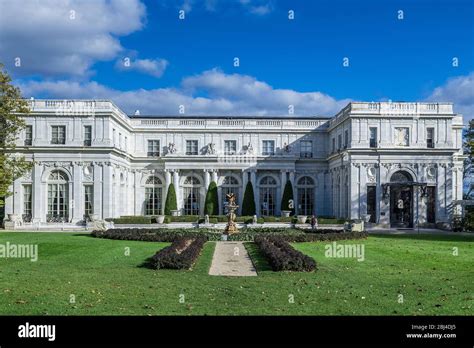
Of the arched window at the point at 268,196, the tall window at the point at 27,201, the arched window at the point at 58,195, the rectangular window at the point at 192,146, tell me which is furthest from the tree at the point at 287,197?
the tall window at the point at 27,201

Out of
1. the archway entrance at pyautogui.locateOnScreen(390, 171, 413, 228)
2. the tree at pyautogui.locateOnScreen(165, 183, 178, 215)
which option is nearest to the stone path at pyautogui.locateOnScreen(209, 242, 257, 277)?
the archway entrance at pyautogui.locateOnScreen(390, 171, 413, 228)

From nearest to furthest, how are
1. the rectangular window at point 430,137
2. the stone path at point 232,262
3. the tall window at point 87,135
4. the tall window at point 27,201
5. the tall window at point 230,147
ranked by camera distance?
1. the stone path at point 232,262
2. the tall window at point 27,201
3. the tall window at point 87,135
4. the rectangular window at point 430,137
5. the tall window at point 230,147

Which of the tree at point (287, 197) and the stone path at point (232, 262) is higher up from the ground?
the tree at point (287, 197)

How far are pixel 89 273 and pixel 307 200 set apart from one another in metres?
40.8

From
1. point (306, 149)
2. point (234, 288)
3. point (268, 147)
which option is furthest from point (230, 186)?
point (234, 288)

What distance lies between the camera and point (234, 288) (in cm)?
1384

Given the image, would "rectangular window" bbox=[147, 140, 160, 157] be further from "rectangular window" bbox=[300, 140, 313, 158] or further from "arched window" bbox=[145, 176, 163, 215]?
"rectangular window" bbox=[300, 140, 313, 158]

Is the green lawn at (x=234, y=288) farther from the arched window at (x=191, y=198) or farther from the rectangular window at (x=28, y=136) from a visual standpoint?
the arched window at (x=191, y=198)

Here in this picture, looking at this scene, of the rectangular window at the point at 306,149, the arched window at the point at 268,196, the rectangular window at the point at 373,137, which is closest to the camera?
the rectangular window at the point at 373,137

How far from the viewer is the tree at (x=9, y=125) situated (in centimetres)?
3749

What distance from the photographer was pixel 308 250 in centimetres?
2455

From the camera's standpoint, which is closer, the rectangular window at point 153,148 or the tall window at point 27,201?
the tall window at point 27,201

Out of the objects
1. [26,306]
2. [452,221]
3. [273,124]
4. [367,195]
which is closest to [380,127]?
[367,195]

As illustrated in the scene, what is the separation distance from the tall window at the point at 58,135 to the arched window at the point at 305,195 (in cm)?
2502
